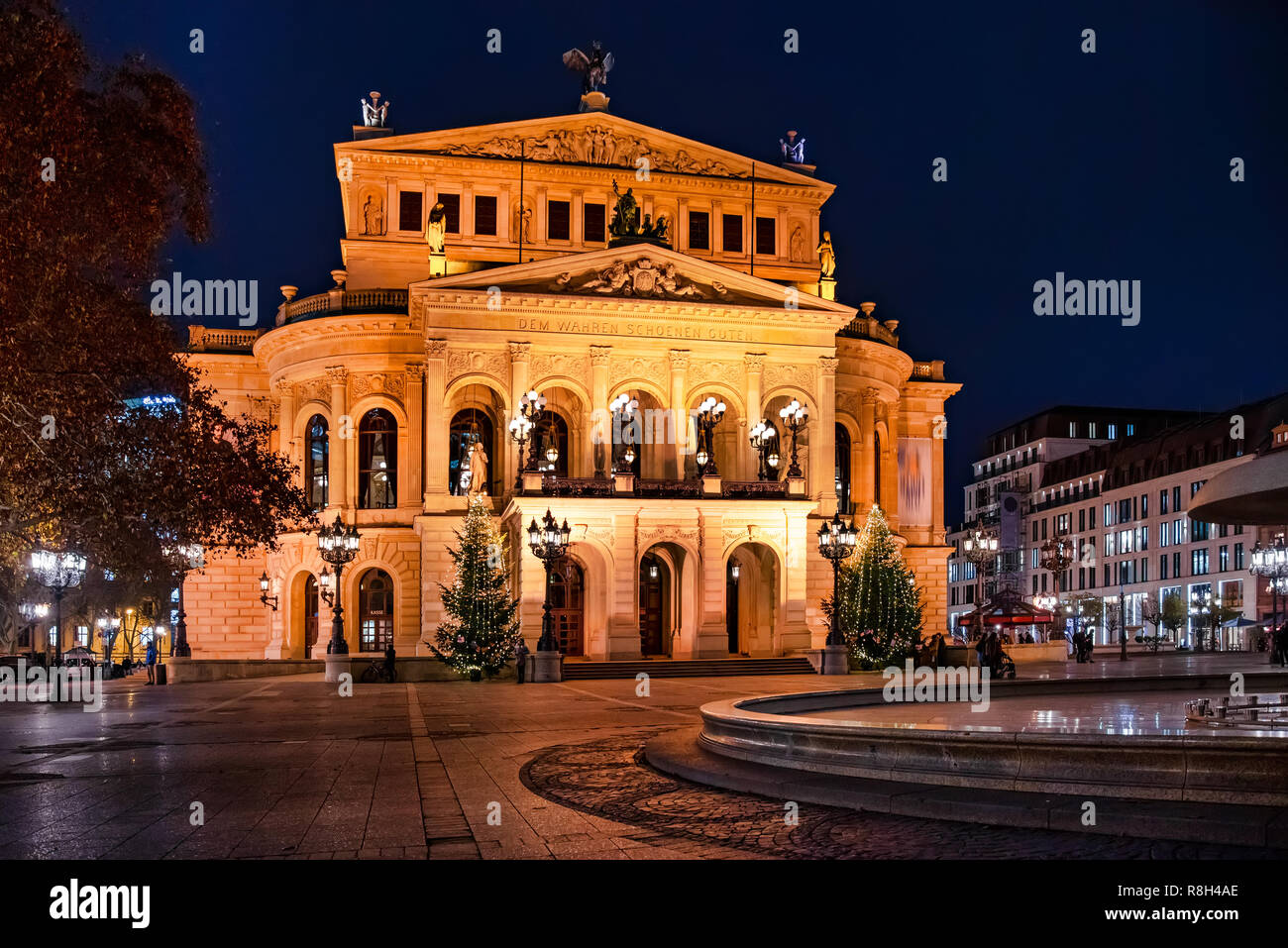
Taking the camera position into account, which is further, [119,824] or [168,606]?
[168,606]

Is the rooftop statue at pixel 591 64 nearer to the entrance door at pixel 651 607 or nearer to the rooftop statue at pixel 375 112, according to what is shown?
the rooftop statue at pixel 375 112

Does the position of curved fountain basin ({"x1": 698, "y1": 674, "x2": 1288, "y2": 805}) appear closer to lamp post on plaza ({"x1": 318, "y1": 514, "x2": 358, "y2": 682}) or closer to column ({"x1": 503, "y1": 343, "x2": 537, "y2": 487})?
lamp post on plaza ({"x1": 318, "y1": 514, "x2": 358, "y2": 682})

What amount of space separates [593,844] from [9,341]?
304 inches

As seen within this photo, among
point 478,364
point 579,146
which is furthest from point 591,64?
point 478,364

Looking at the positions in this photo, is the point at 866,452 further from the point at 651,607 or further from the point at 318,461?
the point at 318,461

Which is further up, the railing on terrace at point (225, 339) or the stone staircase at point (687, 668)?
the railing on terrace at point (225, 339)

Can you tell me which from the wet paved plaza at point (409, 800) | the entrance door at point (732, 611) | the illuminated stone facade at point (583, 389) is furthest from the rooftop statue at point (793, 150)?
the wet paved plaza at point (409, 800)

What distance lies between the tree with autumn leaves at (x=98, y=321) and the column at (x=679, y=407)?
3261cm

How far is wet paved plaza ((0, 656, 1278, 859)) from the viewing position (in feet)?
30.8

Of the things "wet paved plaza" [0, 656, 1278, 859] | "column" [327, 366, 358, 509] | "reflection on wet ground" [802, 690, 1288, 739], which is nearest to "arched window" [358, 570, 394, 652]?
"column" [327, 366, 358, 509]

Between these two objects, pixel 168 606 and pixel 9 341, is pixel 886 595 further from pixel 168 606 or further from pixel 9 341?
pixel 168 606

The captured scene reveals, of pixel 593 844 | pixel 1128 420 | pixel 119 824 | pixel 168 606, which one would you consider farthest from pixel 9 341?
pixel 1128 420

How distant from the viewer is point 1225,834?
8.70 m

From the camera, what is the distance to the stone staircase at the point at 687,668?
38562 mm
